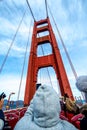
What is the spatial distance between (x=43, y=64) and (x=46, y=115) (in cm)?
899

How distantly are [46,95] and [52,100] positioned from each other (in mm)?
35

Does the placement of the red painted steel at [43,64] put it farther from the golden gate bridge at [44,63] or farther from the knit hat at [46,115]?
the knit hat at [46,115]

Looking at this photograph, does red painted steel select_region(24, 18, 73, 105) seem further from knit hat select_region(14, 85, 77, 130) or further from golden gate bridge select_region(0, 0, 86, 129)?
knit hat select_region(14, 85, 77, 130)

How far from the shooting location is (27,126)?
0.84 metres

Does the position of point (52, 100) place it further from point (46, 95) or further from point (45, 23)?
point (45, 23)

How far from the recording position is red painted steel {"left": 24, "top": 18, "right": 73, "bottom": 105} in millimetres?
8938

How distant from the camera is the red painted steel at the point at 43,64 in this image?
8.94m

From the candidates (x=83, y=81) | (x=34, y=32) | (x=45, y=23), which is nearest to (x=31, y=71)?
(x=34, y=32)

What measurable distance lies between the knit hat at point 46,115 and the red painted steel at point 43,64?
7.81m

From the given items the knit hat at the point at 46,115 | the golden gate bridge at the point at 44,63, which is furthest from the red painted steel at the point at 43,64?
the knit hat at the point at 46,115

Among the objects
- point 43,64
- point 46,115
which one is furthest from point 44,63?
point 46,115

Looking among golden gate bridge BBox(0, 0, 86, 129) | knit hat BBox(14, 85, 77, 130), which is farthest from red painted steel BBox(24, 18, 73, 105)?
knit hat BBox(14, 85, 77, 130)

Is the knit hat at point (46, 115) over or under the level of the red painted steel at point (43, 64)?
under

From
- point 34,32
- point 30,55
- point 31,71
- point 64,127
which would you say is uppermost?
point 34,32
